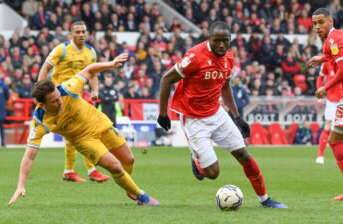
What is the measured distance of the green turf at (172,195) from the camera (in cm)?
1013

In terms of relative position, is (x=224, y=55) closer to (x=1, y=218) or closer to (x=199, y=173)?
(x=199, y=173)

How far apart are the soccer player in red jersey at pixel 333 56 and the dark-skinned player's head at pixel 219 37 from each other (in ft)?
5.79

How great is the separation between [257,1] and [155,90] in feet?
28.8

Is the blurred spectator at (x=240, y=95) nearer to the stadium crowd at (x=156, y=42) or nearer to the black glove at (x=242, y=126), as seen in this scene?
the stadium crowd at (x=156, y=42)

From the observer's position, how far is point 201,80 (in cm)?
1127

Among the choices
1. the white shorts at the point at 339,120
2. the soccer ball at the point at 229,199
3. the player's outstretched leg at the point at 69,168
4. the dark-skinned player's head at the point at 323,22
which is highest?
the dark-skinned player's head at the point at 323,22

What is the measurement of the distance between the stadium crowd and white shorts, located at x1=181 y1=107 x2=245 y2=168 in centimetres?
1655

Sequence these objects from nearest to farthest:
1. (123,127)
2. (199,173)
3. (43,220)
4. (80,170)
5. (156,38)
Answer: (43,220)
(199,173)
(80,170)
(123,127)
(156,38)

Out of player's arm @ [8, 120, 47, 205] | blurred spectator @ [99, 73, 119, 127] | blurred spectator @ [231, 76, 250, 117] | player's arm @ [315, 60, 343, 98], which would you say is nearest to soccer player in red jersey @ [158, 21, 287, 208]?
player's arm @ [315, 60, 343, 98]

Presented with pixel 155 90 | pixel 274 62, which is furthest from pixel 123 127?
pixel 274 62

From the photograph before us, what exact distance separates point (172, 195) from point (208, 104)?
2049mm

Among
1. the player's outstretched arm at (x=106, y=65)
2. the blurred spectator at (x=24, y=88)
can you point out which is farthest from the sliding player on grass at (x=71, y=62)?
the blurred spectator at (x=24, y=88)

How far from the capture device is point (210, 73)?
36.7 feet

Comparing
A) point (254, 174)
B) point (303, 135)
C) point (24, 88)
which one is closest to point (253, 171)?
point (254, 174)
